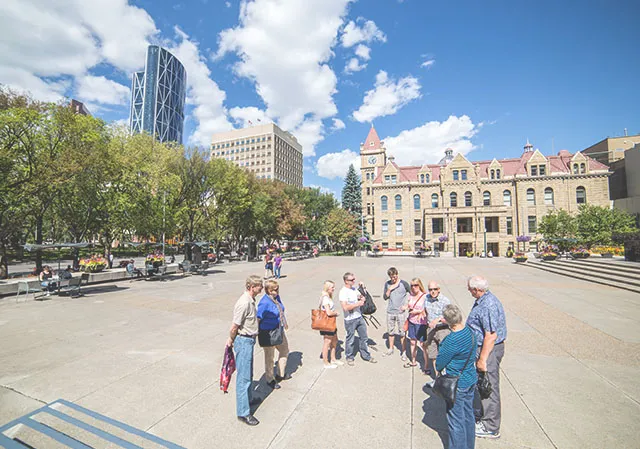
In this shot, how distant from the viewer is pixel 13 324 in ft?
26.5

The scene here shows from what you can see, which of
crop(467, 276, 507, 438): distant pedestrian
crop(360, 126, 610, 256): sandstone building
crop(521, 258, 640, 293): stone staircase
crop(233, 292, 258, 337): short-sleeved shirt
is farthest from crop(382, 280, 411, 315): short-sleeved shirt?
crop(360, 126, 610, 256): sandstone building

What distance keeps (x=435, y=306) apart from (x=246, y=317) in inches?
123

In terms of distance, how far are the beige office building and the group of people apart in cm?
10101

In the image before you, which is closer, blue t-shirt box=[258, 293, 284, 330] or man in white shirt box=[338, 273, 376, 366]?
blue t-shirt box=[258, 293, 284, 330]

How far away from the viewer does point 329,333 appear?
17.4ft

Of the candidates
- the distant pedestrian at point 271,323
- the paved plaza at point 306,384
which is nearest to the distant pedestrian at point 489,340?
the paved plaza at point 306,384

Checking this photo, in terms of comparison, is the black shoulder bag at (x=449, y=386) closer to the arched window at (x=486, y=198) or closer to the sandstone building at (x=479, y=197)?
the sandstone building at (x=479, y=197)

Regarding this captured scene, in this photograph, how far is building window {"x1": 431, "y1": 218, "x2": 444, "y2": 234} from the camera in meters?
48.3

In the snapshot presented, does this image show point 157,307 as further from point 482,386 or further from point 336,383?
point 482,386

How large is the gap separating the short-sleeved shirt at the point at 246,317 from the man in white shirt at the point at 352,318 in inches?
74.3

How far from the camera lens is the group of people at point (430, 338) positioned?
301 cm

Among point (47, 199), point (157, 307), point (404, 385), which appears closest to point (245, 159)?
point (47, 199)

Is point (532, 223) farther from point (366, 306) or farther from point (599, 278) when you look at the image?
point (366, 306)

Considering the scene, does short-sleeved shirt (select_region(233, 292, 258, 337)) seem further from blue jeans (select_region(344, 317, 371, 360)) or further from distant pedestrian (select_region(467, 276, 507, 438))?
distant pedestrian (select_region(467, 276, 507, 438))
